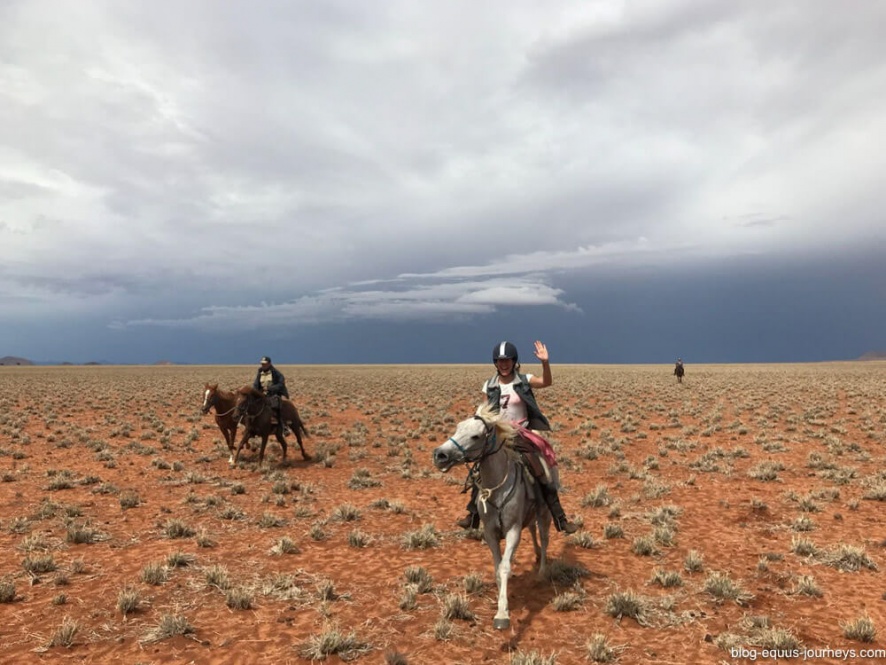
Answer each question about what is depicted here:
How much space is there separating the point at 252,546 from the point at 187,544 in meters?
1.15

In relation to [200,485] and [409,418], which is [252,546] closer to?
[200,485]

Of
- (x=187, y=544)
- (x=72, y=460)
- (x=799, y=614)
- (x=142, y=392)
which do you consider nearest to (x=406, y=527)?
(x=187, y=544)

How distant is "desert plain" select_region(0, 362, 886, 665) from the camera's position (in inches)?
223

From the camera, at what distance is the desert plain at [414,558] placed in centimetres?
565

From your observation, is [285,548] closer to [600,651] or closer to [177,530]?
[177,530]

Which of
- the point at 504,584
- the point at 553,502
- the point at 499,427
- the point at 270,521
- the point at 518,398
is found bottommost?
the point at 270,521

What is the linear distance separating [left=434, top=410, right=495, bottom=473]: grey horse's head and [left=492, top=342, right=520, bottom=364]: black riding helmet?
1119 millimetres

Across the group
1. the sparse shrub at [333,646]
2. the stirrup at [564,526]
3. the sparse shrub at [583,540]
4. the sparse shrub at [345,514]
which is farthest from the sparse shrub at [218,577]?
the sparse shrub at [583,540]

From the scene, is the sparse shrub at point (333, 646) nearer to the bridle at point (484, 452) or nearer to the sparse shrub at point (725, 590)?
the bridle at point (484, 452)

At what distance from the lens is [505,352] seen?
6.39 metres

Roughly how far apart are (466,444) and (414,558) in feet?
13.7

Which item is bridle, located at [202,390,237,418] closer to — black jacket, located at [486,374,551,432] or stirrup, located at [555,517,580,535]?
black jacket, located at [486,374,551,432]

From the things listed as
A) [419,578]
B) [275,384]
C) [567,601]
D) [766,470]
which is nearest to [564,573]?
[567,601]

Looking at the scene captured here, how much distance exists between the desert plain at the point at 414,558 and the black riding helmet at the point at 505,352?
316 centimetres
